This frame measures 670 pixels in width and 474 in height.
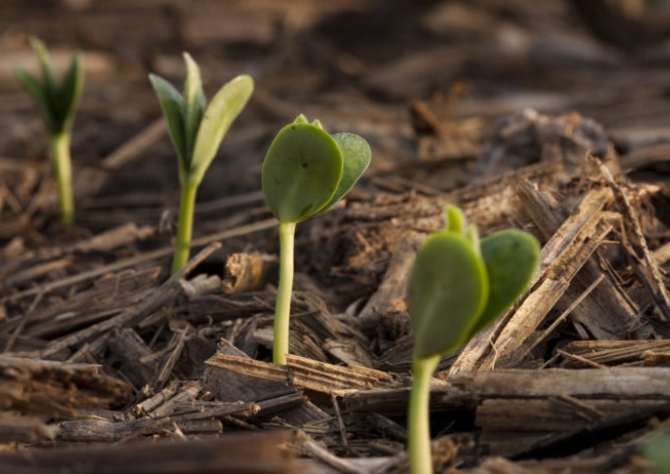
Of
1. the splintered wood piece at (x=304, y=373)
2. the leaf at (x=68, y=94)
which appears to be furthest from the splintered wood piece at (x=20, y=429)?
the leaf at (x=68, y=94)

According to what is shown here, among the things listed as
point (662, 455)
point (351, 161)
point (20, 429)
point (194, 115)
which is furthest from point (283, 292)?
point (662, 455)

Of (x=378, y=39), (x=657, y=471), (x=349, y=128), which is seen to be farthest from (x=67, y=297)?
(x=378, y=39)

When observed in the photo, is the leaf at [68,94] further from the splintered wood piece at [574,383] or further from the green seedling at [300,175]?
the splintered wood piece at [574,383]

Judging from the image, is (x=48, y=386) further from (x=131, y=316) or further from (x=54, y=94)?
(x=54, y=94)

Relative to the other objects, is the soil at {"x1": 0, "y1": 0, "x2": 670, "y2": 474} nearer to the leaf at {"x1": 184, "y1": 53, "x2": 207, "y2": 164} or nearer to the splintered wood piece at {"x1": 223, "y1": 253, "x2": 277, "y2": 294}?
the splintered wood piece at {"x1": 223, "y1": 253, "x2": 277, "y2": 294}

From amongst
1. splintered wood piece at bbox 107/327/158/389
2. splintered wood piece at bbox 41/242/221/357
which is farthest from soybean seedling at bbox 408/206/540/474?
splintered wood piece at bbox 41/242/221/357
